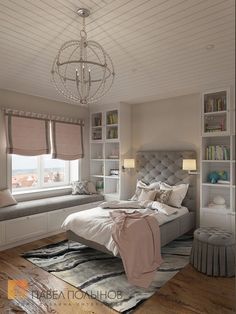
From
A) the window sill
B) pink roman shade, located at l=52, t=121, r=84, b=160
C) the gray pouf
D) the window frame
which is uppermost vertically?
pink roman shade, located at l=52, t=121, r=84, b=160

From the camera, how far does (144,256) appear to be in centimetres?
270

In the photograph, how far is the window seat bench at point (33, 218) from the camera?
11.4ft

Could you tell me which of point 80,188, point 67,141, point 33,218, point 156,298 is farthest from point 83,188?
point 156,298

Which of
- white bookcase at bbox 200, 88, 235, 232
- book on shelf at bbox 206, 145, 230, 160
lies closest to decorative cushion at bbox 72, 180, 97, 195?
white bookcase at bbox 200, 88, 235, 232

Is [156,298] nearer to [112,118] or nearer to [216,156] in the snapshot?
[216,156]

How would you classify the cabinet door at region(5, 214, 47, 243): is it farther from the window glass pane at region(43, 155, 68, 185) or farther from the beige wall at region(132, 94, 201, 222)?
the beige wall at region(132, 94, 201, 222)

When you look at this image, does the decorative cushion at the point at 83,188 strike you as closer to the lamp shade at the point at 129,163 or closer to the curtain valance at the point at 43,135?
the curtain valance at the point at 43,135

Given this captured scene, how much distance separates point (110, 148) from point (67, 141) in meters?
0.98

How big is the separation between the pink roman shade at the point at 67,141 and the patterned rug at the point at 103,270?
1.85m

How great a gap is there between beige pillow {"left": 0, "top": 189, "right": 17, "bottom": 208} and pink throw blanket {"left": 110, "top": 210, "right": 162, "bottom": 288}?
1933 mm

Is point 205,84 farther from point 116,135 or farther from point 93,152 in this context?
point 93,152

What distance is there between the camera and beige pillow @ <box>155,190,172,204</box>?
384 centimetres

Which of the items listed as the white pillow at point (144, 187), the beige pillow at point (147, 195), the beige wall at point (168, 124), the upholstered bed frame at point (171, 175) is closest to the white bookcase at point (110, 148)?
the beige wall at point (168, 124)

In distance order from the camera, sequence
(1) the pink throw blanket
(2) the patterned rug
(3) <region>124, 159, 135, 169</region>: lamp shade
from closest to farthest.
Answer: (2) the patterned rug, (1) the pink throw blanket, (3) <region>124, 159, 135, 169</region>: lamp shade
